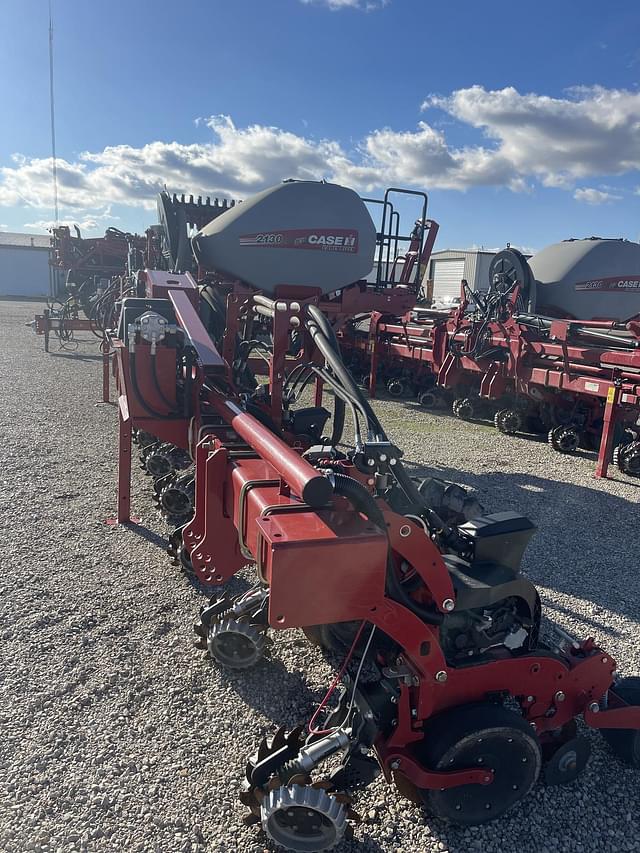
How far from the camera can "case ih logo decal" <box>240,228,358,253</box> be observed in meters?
5.45

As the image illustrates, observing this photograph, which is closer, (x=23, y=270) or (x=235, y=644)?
(x=235, y=644)

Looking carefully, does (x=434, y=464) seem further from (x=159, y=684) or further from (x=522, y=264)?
(x=159, y=684)

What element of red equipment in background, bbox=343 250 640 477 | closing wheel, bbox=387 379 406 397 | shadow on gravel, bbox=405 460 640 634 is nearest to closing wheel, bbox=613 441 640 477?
red equipment in background, bbox=343 250 640 477

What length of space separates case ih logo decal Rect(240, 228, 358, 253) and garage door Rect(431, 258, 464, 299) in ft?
109

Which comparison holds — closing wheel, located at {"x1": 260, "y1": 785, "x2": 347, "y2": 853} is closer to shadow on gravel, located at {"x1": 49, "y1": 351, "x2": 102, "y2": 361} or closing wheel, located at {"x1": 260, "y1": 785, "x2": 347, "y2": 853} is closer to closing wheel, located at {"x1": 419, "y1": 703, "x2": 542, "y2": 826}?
closing wheel, located at {"x1": 419, "y1": 703, "x2": 542, "y2": 826}

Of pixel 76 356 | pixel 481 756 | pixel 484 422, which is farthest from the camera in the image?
pixel 76 356

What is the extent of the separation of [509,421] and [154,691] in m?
6.75

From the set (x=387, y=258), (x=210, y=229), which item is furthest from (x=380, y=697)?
(x=387, y=258)

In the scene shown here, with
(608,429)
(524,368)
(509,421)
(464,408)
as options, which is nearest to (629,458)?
(608,429)

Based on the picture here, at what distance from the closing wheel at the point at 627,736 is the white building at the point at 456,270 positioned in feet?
111

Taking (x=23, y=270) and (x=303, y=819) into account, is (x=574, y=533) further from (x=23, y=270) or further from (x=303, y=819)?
(x=23, y=270)

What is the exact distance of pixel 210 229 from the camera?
5703mm

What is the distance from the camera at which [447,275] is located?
38969 millimetres

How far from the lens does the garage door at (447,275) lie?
38.1 m
